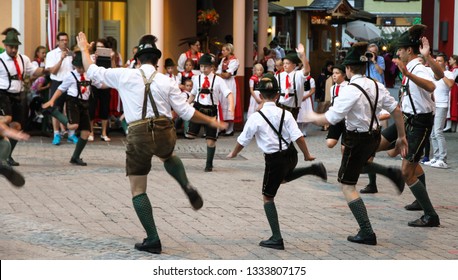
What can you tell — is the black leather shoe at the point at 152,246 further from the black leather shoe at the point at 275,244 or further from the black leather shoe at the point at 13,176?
the black leather shoe at the point at 13,176

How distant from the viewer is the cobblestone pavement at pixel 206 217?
9.29 meters

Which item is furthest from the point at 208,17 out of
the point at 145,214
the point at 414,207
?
the point at 145,214

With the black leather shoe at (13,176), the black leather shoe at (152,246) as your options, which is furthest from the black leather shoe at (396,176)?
the black leather shoe at (13,176)

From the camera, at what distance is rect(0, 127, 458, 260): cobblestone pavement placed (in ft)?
30.5

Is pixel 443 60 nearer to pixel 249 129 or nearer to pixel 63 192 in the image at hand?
pixel 63 192

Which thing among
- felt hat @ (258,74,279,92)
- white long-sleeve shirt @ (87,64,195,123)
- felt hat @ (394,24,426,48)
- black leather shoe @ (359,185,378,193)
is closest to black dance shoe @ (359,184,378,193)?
black leather shoe @ (359,185,378,193)

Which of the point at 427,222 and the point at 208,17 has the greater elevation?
the point at 208,17

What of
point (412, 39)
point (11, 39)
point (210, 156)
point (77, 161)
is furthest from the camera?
point (77, 161)

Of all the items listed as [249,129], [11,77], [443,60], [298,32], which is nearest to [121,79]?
[249,129]

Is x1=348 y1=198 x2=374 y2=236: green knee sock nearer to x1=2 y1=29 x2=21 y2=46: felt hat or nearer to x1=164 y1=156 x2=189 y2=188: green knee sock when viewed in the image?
x1=164 y1=156 x2=189 y2=188: green knee sock

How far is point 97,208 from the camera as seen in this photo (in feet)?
37.7

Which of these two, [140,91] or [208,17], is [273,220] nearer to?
[140,91]

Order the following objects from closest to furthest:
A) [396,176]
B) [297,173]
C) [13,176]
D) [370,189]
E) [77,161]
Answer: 1. [13,176]
2. [297,173]
3. [396,176]
4. [370,189]
5. [77,161]

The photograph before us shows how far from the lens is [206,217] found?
11094 mm
